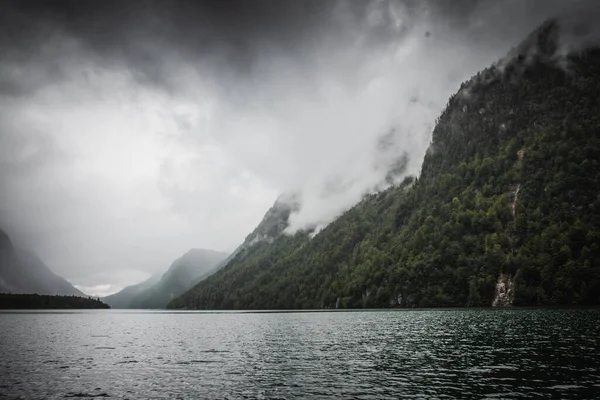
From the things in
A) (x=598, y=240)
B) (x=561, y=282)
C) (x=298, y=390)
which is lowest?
(x=298, y=390)

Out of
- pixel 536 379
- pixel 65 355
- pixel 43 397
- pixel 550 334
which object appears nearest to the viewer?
pixel 43 397

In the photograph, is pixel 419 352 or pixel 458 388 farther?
pixel 419 352

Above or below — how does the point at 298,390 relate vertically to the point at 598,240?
below

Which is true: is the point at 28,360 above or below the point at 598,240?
below

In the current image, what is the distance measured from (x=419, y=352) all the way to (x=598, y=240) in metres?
182

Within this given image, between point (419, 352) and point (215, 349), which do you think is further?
point (215, 349)

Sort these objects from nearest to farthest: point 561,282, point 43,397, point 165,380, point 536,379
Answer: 1. point 43,397
2. point 536,379
3. point 165,380
4. point 561,282

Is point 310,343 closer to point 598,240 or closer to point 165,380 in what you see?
point 165,380

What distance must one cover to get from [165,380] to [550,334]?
59.1 metres

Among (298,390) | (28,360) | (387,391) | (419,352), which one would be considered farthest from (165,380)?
(419,352)

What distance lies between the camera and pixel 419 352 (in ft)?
173

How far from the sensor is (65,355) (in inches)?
2313

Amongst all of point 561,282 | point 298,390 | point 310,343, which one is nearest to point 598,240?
point 561,282

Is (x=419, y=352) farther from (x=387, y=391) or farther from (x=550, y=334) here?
(x=550, y=334)
